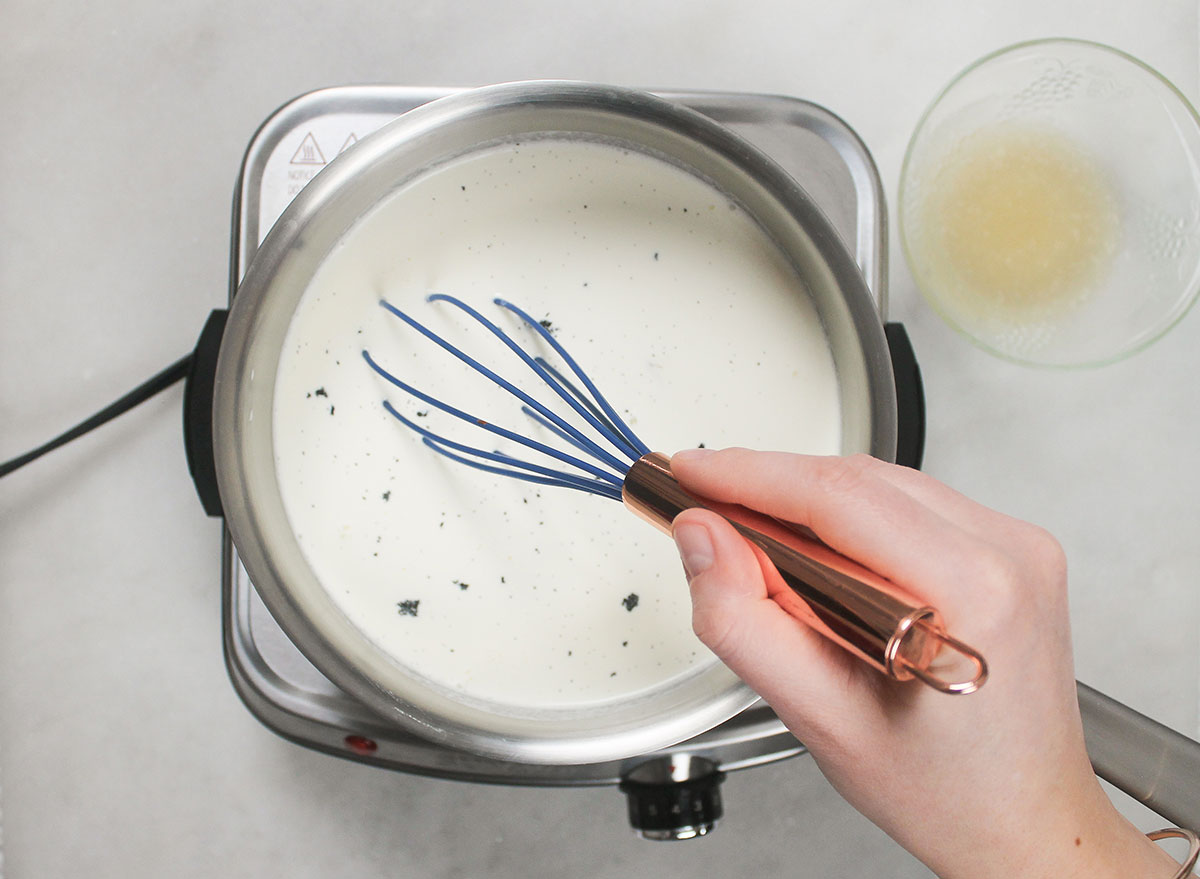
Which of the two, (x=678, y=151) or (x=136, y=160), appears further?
(x=136, y=160)

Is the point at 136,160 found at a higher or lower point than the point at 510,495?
higher

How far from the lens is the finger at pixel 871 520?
0.33 meters

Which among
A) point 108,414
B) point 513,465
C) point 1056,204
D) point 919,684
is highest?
point 1056,204

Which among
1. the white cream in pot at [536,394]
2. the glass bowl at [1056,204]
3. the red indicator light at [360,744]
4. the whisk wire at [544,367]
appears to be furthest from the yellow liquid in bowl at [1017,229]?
the red indicator light at [360,744]

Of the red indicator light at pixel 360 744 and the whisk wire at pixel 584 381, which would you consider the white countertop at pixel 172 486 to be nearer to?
the red indicator light at pixel 360 744

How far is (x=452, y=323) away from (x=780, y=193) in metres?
0.20

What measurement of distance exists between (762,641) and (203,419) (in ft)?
1.19

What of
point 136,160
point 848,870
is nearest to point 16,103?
point 136,160

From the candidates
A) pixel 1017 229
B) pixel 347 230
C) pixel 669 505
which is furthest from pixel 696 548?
pixel 1017 229

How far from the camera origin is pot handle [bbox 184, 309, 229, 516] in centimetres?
53

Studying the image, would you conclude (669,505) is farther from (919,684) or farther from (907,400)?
(907,400)

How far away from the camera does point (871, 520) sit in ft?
1.09

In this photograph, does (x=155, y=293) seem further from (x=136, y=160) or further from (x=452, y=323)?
(x=452, y=323)

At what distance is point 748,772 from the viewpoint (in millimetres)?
681
